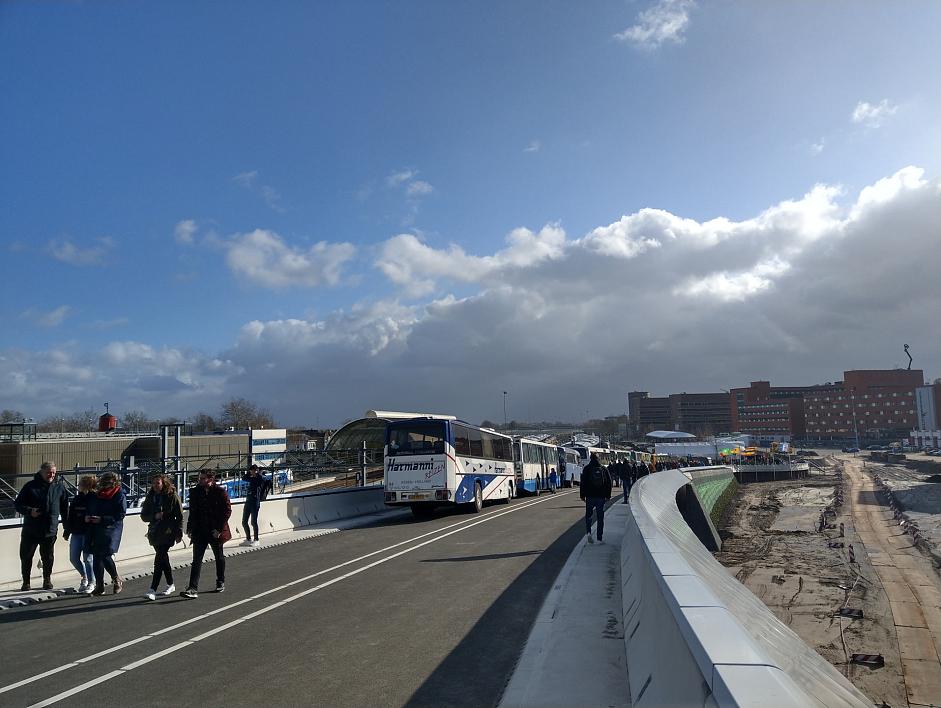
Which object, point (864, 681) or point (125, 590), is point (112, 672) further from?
point (864, 681)

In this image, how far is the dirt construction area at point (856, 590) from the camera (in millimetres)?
Result: 10414

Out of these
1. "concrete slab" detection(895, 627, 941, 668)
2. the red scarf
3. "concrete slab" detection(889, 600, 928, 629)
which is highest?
the red scarf

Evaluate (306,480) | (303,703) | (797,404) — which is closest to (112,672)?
(303,703)

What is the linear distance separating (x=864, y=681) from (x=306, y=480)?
36413mm

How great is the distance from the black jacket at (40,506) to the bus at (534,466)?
22.9 meters

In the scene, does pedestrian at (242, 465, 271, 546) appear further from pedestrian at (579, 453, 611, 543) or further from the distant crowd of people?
pedestrian at (579, 453, 611, 543)

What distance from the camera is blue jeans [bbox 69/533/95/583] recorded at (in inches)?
388

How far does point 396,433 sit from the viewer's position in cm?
2181

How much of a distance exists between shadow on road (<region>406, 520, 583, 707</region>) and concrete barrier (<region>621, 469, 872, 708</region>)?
1.18 meters

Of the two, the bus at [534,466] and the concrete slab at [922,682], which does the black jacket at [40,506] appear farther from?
the bus at [534,466]

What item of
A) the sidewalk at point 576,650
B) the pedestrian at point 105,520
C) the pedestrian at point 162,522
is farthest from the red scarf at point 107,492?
the sidewalk at point 576,650

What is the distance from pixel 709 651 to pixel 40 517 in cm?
1051

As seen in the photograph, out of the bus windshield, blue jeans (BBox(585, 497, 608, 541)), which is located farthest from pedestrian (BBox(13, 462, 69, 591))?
the bus windshield

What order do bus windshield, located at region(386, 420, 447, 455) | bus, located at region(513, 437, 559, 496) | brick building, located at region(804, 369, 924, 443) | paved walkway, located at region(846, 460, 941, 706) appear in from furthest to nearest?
brick building, located at region(804, 369, 924, 443)
bus, located at region(513, 437, 559, 496)
bus windshield, located at region(386, 420, 447, 455)
paved walkway, located at region(846, 460, 941, 706)
